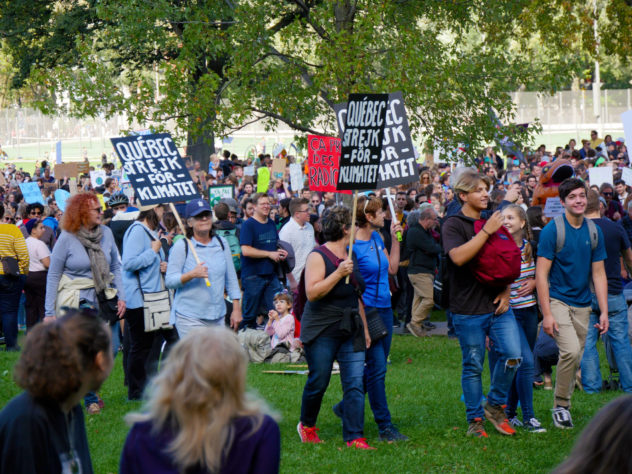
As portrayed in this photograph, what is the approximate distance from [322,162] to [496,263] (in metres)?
6.21

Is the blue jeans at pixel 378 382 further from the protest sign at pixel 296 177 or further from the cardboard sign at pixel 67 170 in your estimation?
the cardboard sign at pixel 67 170

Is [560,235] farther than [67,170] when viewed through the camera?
No

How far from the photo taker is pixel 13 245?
39.3 feet

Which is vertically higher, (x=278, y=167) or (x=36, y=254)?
(x=278, y=167)

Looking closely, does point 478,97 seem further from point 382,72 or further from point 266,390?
point 266,390

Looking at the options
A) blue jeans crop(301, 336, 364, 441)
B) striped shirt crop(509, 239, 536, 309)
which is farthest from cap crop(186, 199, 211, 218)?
striped shirt crop(509, 239, 536, 309)

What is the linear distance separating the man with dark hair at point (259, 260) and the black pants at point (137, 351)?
10.00 feet

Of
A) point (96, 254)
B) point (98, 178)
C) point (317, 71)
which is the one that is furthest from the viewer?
point (98, 178)

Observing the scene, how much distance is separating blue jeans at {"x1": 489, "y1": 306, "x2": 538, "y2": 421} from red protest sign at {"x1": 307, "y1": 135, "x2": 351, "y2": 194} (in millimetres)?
5291

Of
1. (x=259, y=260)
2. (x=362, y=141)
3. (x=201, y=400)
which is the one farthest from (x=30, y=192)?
(x=201, y=400)

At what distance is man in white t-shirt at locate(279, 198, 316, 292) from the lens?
12.4 metres

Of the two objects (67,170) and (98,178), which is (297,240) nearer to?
(67,170)

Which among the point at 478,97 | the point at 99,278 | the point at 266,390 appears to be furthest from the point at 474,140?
the point at 99,278

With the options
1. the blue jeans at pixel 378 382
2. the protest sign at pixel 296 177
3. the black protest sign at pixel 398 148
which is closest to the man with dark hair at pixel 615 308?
the black protest sign at pixel 398 148
